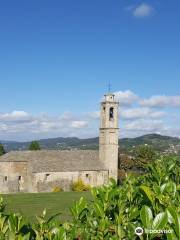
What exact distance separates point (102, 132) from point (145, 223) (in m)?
48.5

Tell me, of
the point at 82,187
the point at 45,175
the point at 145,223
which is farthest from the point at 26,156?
the point at 145,223

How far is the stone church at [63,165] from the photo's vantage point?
160 feet

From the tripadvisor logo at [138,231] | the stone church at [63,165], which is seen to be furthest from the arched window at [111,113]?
the tripadvisor logo at [138,231]

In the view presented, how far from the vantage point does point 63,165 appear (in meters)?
49.8

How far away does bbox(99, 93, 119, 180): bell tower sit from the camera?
51469 mm

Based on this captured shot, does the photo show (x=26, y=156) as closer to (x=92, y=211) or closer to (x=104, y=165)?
(x=104, y=165)

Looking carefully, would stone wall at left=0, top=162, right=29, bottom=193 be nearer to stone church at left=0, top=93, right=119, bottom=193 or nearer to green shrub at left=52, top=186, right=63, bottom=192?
stone church at left=0, top=93, right=119, bottom=193

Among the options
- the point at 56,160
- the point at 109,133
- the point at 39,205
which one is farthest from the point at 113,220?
the point at 109,133

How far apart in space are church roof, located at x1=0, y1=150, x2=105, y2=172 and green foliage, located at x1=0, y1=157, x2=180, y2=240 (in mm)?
43821

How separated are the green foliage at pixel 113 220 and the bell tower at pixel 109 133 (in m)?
46.0

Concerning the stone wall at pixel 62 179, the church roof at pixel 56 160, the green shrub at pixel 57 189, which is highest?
the church roof at pixel 56 160

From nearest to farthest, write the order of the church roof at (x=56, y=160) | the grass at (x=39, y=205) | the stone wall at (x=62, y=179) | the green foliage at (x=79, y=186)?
the grass at (x=39, y=205) → the stone wall at (x=62, y=179) → the church roof at (x=56, y=160) → the green foliage at (x=79, y=186)

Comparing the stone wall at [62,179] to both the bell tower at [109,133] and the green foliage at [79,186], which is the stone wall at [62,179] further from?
the bell tower at [109,133]

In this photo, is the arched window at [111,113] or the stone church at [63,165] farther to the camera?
the arched window at [111,113]
